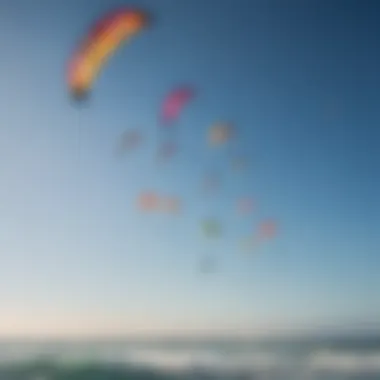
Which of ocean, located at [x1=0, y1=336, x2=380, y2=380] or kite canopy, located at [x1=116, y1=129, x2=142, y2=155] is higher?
kite canopy, located at [x1=116, y1=129, x2=142, y2=155]

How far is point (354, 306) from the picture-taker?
5.32ft

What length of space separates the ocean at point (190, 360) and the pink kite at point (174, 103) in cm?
53

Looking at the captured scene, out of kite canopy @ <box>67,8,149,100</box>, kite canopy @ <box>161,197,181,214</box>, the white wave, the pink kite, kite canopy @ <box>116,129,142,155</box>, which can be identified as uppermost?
kite canopy @ <box>67,8,149,100</box>

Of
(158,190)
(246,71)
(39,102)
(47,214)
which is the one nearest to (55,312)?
(47,214)

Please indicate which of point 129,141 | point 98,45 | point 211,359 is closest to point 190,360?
point 211,359

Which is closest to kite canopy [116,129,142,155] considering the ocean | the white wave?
the ocean

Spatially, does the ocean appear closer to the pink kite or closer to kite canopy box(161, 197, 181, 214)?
kite canopy box(161, 197, 181, 214)

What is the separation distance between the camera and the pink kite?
1659 mm

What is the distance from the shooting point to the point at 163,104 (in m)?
1.67

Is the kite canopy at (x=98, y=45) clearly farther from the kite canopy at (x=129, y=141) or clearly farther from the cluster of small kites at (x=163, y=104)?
the kite canopy at (x=129, y=141)

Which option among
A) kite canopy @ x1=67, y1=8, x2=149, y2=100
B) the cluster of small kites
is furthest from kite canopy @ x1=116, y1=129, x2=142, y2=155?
kite canopy @ x1=67, y1=8, x2=149, y2=100

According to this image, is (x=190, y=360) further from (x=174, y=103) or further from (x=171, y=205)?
(x=174, y=103)

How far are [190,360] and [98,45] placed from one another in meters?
0.78

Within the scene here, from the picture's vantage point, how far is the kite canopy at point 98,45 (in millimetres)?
1654
